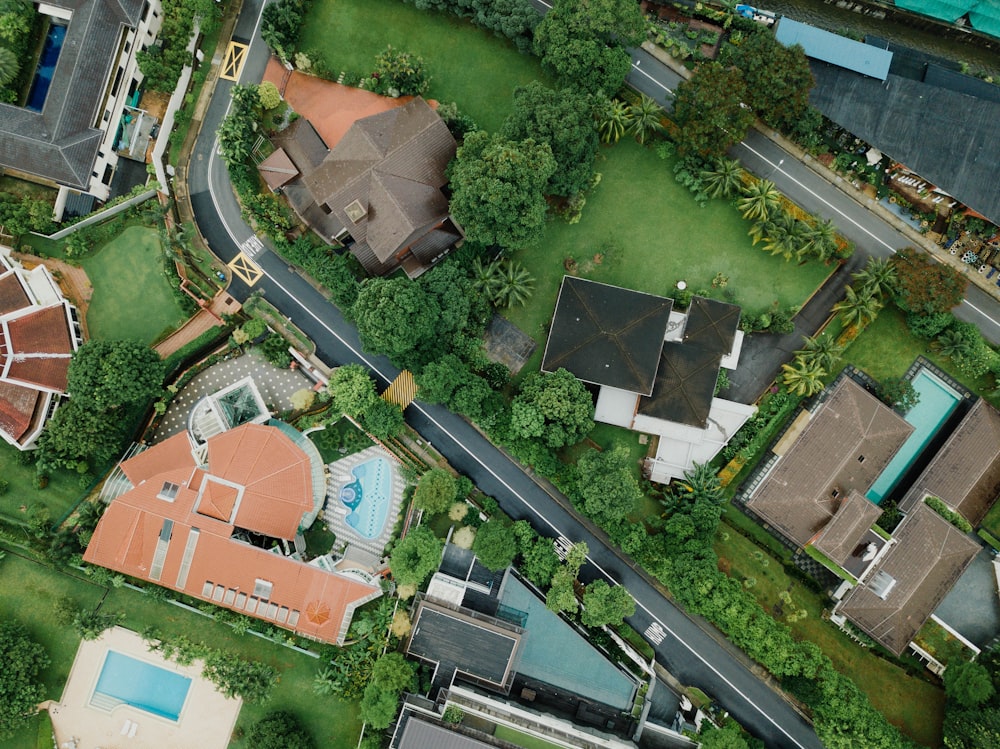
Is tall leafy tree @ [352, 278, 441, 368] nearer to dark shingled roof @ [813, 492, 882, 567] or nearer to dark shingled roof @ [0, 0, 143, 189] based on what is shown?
dark shingled roof @ [0, 0, 143, 189]

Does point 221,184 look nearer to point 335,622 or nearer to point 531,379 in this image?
point 531,379

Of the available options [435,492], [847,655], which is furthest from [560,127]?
[847,655]

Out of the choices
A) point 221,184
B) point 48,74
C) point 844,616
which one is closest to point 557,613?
point 844,616

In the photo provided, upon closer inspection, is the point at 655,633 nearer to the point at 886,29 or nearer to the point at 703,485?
the point at 703,485

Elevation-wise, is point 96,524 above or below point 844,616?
below

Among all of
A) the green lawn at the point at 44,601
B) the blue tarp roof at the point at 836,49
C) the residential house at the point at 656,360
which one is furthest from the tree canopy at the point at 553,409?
the green lawn at the point at 44,601

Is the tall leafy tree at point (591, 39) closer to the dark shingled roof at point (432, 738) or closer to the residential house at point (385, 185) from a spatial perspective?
the residential house at point (385, 185)

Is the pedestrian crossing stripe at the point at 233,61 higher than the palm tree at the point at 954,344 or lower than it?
lower
